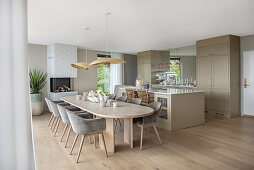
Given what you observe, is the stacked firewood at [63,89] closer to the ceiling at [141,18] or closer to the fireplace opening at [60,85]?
the fireplace opening at [60,85]

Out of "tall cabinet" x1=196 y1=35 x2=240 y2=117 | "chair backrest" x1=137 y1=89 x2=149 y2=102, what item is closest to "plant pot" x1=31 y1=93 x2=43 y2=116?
"chair backrest" x1=137 y1=89 x2=149 y2=102

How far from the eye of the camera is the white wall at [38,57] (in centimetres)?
673

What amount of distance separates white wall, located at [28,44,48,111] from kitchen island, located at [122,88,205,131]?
476 centimetres

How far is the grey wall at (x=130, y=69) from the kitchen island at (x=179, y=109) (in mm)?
5481

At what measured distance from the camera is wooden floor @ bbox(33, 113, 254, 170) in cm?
256

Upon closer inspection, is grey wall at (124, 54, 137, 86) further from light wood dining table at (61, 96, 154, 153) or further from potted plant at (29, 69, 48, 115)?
light wood dining table at (61, 96, 154, 153)

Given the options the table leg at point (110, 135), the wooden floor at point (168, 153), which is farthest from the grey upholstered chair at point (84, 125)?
the wooden floor at point (168, 153)

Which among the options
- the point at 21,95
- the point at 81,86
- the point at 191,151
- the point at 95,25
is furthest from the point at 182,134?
the point at 81,86

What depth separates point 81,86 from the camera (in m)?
8.01

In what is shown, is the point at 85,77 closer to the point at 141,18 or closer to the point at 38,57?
the point at 38,57

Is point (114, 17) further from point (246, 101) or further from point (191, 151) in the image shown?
point (246, 101)

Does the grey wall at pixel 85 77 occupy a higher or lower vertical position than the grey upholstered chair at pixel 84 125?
higher

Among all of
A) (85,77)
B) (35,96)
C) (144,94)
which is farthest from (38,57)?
(144,94)

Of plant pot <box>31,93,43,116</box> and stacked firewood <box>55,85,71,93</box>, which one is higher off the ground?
stacked firewood <box>55,85,71,93</box>
